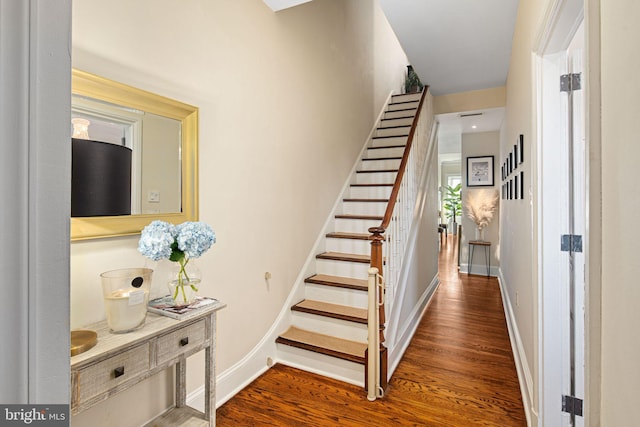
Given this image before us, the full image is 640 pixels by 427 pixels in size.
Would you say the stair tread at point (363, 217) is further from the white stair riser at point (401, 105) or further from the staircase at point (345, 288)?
the white stair riser at point (401, 105)

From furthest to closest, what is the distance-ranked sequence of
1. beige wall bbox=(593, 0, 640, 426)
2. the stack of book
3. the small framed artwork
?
the small framed artwork
the stack of book
beige wall bbox=(593, 0, 640, 426)

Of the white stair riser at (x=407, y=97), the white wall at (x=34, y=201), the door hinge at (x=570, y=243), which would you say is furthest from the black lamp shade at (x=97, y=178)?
the white stair riser at (x=407, y=97)

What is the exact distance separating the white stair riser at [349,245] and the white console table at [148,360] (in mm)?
1911

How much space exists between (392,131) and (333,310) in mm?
3167

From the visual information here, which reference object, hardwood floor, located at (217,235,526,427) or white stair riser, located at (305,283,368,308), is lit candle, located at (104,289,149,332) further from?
white stair riser, located at (305,283,368,308)

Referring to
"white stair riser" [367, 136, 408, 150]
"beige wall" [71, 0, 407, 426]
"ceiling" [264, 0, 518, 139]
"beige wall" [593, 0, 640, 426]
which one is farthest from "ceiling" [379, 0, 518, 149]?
"beige wall" [593, 0, 640, 426]

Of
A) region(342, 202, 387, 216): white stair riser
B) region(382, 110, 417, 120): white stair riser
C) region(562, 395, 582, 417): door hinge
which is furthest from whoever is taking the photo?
region(382, 110, 417, 120): white stair riser

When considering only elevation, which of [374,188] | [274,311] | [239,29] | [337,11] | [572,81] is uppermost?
[337,11]

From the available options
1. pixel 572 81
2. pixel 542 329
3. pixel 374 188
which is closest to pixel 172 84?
pixel 572 81

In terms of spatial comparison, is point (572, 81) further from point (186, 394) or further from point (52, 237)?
point (186, 394)

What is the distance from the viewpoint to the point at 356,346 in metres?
2.58

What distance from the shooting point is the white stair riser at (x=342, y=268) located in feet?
10.4

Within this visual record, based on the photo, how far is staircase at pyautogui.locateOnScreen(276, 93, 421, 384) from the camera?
254cm

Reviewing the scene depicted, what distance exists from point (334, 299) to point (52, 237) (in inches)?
110
